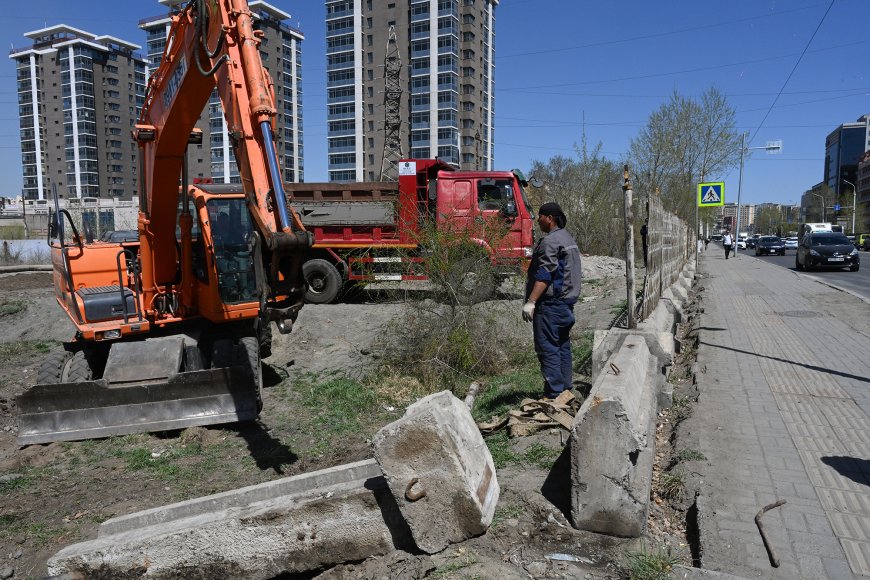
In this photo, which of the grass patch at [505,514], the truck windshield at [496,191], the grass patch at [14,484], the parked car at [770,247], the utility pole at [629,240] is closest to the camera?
the grass patch at [505,514]

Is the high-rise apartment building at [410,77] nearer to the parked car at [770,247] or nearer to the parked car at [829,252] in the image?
the parked car at [770,247]

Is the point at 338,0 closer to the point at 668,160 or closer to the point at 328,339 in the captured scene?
the point at 668,160

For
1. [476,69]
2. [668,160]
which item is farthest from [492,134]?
[668,160]

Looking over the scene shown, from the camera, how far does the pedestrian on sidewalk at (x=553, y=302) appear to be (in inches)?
220

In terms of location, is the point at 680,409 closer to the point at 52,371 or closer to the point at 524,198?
the point at 52,371

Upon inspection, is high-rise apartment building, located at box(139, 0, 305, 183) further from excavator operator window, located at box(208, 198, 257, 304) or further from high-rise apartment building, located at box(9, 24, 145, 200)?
excavator operator window, located at box(208, 198, 257, 304)

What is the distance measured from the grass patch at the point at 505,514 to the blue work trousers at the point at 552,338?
193cm

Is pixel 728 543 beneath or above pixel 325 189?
beneath

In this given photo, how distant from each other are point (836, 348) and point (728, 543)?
21.9ft

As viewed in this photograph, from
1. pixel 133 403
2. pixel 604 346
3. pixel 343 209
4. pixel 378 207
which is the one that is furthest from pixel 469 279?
pixel 343 209

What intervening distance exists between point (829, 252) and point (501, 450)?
26.0 m

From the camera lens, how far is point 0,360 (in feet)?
36.5

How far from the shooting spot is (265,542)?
3545 mm

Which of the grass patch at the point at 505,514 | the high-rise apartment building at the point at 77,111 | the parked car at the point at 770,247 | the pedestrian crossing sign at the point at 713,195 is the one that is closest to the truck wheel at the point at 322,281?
the grass patch at the point at 505,514
